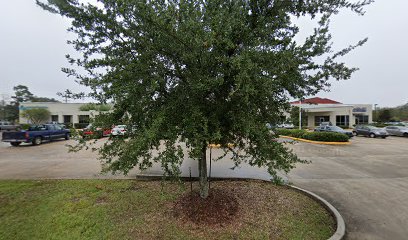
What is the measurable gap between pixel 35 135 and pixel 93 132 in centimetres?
1731

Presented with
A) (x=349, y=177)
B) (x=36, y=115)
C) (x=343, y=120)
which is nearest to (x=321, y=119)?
(x=343, y=120)

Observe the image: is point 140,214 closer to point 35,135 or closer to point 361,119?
point 35,135

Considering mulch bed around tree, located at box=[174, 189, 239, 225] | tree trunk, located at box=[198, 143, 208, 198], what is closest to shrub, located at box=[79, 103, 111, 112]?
tree trunk, located at box=[198, 143, 208, 198]

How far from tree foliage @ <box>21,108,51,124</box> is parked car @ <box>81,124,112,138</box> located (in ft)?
155

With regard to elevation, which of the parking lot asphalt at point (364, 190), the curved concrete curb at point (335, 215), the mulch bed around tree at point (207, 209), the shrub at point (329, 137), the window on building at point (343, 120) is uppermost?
the window on building at point (343, 120)

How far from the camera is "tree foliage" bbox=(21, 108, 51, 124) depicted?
136ft

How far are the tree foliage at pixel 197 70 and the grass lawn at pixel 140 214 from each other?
1.16 meters

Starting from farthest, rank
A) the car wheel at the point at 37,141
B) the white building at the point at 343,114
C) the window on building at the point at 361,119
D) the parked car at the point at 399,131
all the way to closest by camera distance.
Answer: the window on building at the point at 361,119, the white building at the point at 343,114, the parked car at the point at 399,131, the car wheel at the point at 37,141

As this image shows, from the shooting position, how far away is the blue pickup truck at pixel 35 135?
1648 centimetres

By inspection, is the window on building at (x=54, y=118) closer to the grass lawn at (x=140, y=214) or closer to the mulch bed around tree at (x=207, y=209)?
the grass lawn at (x=140, y=214)

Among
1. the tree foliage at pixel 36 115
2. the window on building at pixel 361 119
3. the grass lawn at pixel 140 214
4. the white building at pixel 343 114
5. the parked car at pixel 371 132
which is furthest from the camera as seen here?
the tree foliage at pixel 36 115

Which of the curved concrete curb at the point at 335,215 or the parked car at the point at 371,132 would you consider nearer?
the curved concrete curb at the point at 335,215

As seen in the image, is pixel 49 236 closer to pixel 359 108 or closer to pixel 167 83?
pixel 167 83

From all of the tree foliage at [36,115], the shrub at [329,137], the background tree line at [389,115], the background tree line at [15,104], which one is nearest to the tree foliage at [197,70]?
the shrub at [329,137]
